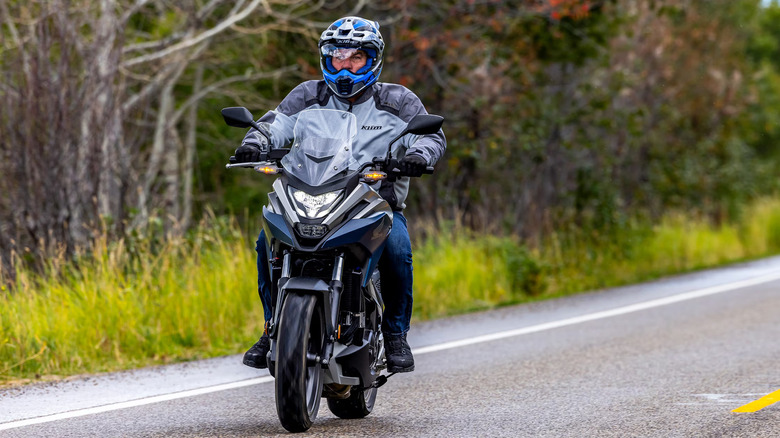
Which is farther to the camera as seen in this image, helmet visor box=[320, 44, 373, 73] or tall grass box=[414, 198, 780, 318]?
tall grass box=[414, 198, 780, 318]

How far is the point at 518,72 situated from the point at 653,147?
5371 mm

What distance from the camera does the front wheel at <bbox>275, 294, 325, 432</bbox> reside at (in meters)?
5.58

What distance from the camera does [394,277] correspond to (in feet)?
21.3

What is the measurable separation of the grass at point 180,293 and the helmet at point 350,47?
332 centimetres

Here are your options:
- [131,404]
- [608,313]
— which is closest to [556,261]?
[608,313]

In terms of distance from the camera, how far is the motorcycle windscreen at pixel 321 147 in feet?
19.3

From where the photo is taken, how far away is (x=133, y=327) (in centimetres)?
948

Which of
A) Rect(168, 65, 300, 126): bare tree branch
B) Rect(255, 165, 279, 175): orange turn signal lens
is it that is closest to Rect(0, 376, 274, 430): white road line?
Rect(255, 165, 279, 175): orange turn signal lens

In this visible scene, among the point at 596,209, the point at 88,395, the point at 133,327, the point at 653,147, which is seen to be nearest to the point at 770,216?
the point at 653,147

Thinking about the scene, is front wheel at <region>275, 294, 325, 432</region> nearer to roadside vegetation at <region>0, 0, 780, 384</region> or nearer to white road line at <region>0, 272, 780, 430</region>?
white road line at <region>0, 272, 780, 430</region>

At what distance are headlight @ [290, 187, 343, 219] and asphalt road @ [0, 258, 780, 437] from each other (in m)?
1.20

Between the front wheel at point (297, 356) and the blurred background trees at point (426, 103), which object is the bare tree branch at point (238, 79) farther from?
the front wheel at point (297, 356)

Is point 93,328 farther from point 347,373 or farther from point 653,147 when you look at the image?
point 653,147

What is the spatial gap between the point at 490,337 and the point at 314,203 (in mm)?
4821
